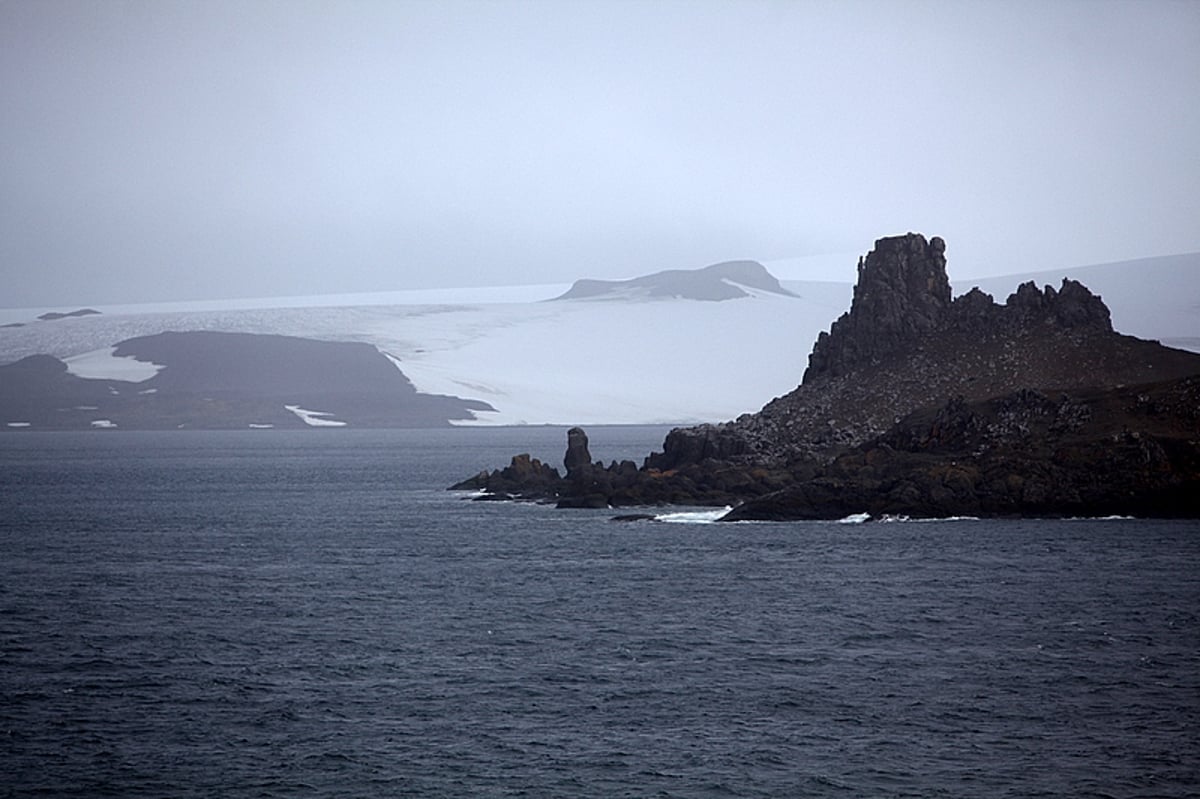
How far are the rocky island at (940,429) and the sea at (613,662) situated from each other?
2534 mm

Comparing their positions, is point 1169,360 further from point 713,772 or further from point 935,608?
point 713,772

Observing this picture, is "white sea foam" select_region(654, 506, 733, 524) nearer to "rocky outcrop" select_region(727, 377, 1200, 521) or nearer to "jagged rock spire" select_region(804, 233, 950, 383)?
"rocky outcrop" select_region(727, 377, 1200, 521)

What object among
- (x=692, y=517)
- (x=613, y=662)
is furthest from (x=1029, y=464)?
(x=613, y=662)

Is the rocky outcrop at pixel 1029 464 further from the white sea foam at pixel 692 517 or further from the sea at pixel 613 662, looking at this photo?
the sea at pixel 613 662

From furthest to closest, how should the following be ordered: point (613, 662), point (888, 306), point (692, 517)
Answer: point (888, 306) < point (692, 517) < point (613, 662)

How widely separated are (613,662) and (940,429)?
44.3 m

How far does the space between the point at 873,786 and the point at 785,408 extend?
68945 mm

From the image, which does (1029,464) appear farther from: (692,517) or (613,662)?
(613,662)

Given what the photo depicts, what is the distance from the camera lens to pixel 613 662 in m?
36.3

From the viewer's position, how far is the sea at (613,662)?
87.8ft

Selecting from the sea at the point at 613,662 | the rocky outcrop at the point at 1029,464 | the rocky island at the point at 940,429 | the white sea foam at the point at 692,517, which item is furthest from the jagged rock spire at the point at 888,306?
the sea at the point at 613,662

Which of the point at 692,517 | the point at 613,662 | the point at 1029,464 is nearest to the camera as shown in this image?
the point at 613,662

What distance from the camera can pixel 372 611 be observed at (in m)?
44.9

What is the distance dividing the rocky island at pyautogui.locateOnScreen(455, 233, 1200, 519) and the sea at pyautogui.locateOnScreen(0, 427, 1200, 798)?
2.53 metres
